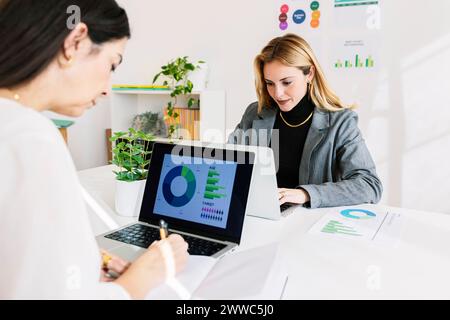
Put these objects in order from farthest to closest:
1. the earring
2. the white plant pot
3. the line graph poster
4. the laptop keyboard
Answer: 1. the line graph poster
2. the white plant pot
3. the laptop keyboard
4. the earring

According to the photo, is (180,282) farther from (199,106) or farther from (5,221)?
(199,106)

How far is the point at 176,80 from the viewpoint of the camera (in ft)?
11.0

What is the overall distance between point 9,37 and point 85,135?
363 cm

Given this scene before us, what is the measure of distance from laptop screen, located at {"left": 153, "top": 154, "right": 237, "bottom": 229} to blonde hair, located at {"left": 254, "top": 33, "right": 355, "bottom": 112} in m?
0.81

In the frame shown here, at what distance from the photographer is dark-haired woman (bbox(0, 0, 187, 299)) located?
569 millimetres

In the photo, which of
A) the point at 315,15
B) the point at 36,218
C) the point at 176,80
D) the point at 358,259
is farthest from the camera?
the point at 176,80

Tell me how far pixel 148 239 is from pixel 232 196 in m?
0.26

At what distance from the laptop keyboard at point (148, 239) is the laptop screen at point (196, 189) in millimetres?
59

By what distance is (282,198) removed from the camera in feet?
4.54

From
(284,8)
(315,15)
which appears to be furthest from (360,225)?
(284,8)

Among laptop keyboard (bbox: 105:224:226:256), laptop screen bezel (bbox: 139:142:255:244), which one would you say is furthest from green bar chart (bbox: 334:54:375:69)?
laptop keyboard (bbox: 105:224:226:256)

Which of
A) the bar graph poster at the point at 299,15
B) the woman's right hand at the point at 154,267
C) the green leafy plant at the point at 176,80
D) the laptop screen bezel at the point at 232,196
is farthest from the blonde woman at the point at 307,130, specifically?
the green leafy plant at the point at 176,80

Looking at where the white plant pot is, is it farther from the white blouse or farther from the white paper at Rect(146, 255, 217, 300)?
the white blouse

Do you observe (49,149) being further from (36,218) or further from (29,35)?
(29,35)
